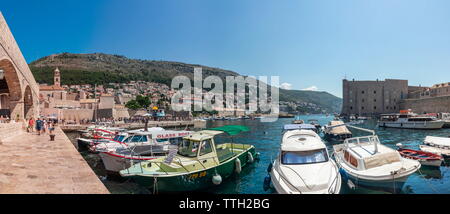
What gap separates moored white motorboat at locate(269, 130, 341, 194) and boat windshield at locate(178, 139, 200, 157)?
9.89 feet

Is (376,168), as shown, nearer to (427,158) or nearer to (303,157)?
(303,157)

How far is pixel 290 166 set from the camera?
7.76m

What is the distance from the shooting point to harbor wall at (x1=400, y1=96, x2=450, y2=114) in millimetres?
48750

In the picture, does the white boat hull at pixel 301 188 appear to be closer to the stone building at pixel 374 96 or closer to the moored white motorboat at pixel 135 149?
the moored white motorboat at pixel 135 149

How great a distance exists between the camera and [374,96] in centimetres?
7044

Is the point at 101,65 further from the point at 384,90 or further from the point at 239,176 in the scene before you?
the point at 239,176

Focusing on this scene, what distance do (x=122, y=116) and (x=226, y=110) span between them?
52.8 m

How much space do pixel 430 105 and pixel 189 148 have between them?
211 feet

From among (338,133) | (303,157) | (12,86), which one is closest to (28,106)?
(12,86)
